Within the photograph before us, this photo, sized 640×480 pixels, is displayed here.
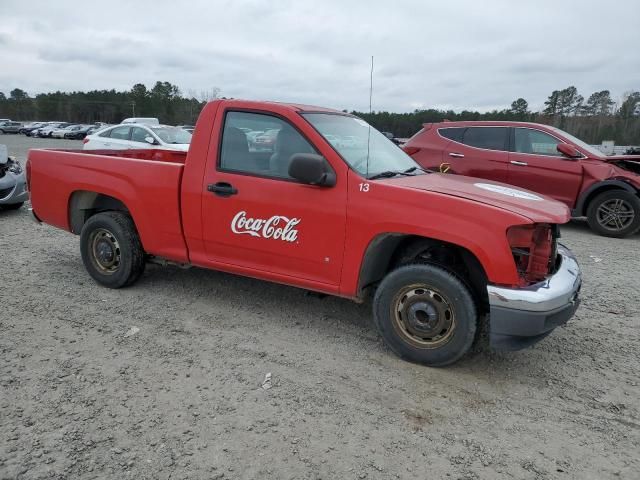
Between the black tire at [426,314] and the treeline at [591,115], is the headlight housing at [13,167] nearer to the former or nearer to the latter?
the black tire at [426,314]

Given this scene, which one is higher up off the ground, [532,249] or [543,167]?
[543,167]

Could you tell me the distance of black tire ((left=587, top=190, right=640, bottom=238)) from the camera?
7.91m

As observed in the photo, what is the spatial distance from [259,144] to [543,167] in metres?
6.06

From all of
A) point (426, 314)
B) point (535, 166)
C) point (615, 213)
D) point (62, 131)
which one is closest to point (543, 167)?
point (535, 166)

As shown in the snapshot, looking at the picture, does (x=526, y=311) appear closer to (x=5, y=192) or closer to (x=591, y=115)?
(x=5, y=192)

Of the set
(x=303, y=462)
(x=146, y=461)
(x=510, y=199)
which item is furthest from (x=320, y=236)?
(x=146, y=461)

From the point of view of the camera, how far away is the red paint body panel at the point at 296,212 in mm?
3328

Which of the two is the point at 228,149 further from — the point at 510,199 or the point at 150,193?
the point at 510,199

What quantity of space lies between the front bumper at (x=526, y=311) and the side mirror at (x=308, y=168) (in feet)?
4.63

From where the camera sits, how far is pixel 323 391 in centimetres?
327

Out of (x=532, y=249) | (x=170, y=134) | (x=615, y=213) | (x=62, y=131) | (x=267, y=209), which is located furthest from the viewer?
(x=62, y=131)

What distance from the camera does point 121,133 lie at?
45.6ft

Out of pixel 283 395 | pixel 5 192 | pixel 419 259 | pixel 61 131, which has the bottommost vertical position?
pixel 283 395

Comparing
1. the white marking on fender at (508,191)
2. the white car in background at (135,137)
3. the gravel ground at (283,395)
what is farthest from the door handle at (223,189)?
the white car in background at (135,137)
